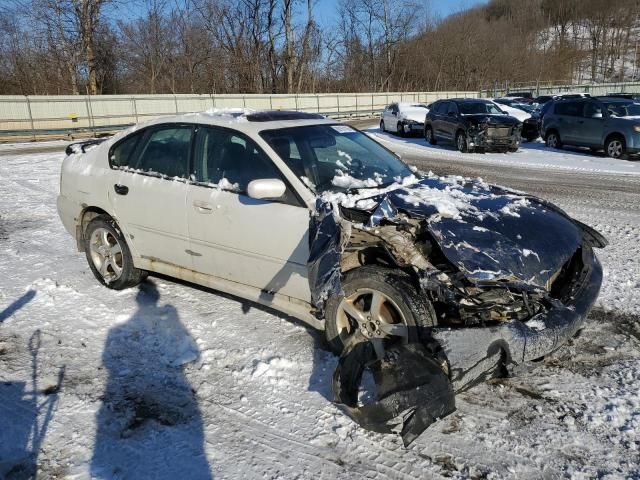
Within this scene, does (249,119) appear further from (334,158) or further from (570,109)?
(570,109)

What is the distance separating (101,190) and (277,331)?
231 centimetres

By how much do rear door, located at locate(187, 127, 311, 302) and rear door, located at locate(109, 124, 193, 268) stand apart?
0.49 feet

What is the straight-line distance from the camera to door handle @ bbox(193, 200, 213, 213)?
4.07 metres

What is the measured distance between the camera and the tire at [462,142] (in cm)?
1633

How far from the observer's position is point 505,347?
2.82 m

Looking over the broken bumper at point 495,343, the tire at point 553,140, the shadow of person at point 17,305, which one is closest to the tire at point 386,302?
the broken bumper at point 495,343

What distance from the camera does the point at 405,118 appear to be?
21.3 m

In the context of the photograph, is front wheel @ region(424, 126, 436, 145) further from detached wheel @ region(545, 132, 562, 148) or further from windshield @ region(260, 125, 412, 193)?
windshield @ region(260, 125, 412, 193)

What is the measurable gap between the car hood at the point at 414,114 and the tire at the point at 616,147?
8.01 m

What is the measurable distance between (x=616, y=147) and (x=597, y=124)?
3.05 feet

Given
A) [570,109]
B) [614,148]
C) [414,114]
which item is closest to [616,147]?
[614,148]

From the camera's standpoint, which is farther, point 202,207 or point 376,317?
point 202,207

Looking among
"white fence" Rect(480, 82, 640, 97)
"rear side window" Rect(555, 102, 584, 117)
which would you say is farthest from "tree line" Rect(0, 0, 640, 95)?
"rear side window" Rect(555, 102, 584, 117)

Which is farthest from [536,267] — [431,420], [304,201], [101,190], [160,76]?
[160,76]
